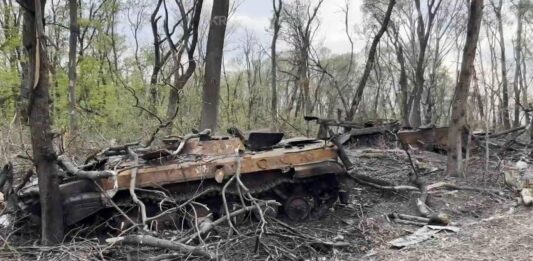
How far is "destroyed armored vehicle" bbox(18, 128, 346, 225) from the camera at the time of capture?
24.3 feet

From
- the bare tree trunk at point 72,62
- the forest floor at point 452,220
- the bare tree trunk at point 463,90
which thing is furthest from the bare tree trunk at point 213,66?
the bare tree trunk at point 463,90

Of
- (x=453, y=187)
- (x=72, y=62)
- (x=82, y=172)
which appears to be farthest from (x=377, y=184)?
(x=72, y=62)

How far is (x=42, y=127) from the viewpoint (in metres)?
6.38

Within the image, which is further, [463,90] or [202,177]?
[463,90]

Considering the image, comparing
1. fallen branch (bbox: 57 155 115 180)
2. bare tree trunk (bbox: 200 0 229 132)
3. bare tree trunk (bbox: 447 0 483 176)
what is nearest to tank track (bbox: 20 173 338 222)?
fallen branch (bbox: 57 155 115 180)

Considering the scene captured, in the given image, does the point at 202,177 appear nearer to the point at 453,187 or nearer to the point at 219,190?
the point at 219,190

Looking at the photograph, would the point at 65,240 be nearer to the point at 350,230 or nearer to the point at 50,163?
the point at 50,163

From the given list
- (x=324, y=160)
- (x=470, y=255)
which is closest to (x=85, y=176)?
(x=324, y=160)

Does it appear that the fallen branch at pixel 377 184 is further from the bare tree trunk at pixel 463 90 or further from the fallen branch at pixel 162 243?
the fallen branch at pixel 162 243

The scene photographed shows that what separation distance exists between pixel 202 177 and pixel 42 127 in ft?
8.07

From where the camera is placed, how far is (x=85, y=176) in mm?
7207

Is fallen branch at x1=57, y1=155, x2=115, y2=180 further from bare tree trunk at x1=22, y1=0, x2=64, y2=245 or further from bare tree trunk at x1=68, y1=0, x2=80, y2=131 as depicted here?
bare tree trunk at x1=68, y1=0, x2=80, y2=131

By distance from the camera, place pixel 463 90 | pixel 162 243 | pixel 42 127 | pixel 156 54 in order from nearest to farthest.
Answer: pixel 162 243
pixel 42 127
pixel 463 90
pixel 156 54

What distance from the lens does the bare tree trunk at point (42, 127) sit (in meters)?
6.25
